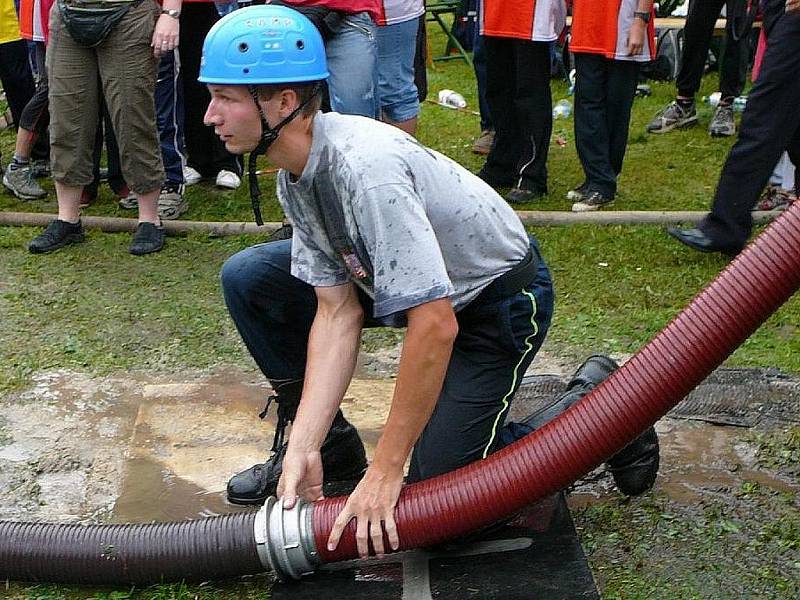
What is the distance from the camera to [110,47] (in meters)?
5.61

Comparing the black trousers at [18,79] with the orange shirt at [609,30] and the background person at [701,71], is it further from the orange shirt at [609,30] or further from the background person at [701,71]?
the background person at [701,71]

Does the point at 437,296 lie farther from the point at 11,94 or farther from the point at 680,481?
the point at 11,94

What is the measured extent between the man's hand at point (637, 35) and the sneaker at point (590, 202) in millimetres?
857

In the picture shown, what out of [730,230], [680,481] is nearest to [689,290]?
[730,230]

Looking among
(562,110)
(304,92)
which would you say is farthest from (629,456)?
(562,110)

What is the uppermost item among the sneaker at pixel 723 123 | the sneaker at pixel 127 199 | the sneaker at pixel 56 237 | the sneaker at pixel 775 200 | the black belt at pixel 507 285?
the black belt at pixel 507 285

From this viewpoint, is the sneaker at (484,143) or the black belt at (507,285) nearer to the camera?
the black belt at (507,285)

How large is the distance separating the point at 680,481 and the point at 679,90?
5.50 m

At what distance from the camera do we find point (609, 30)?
6102 mm

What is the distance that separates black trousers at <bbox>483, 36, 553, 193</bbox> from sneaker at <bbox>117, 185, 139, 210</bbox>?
2.18 m

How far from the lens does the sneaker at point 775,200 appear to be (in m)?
6.16

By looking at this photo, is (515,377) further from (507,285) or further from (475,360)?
(507,285)

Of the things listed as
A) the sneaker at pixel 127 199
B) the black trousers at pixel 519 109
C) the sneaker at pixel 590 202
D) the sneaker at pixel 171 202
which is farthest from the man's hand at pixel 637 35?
the sneaker at pixel 127 199

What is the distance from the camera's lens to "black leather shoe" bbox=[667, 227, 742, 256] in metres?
5.23
